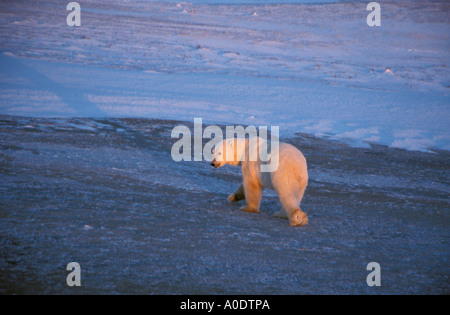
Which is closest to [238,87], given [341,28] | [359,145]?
[359,145]

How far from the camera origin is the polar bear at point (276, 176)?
523 centimetres

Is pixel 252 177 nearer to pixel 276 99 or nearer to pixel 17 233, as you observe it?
pixel 17 233

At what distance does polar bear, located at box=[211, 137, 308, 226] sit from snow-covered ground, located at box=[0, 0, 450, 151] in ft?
14.9

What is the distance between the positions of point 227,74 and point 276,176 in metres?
10.9

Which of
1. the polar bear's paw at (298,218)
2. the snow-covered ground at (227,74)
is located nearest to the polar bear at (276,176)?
the polar bear's paw at (298,218)

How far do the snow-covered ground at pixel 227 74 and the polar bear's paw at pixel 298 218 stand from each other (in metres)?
5.27

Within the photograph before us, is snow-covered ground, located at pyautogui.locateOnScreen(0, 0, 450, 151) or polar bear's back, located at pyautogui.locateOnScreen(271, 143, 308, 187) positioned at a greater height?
snow-covered ground, located at pyautogui.locateOnScreen(0, 0, 450, 151)

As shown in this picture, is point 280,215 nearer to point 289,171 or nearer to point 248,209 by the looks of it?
point 248,209

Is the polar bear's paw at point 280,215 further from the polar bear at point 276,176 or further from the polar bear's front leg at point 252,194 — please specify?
the polar bear's front leg at point 252,194

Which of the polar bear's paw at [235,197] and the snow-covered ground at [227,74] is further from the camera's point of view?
the snow-covered ground at [227,74]

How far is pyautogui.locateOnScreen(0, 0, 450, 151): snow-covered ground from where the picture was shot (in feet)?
36.1

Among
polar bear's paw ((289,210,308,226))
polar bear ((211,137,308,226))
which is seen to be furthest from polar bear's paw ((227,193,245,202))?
polar bear's paw ((289,210,308,226))

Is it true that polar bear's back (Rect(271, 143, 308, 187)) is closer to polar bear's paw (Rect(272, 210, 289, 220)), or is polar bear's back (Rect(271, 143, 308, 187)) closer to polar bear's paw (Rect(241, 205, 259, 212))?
polar bear's paw (Rect(272, 210, 289, 220))

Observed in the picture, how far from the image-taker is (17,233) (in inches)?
169
